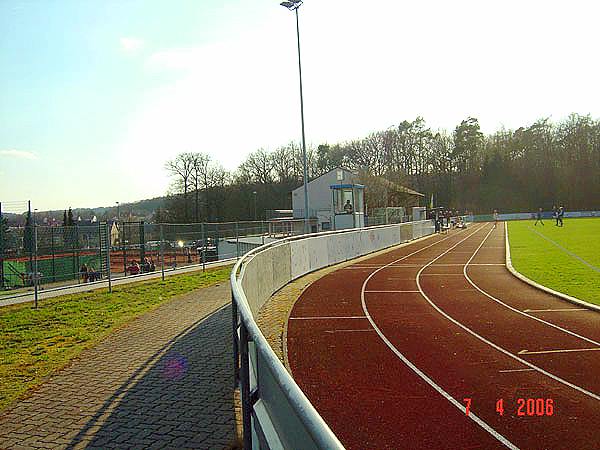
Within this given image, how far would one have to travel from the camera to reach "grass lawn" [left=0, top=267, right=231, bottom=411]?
797cm

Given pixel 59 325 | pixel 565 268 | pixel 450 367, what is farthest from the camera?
pixel 565 268

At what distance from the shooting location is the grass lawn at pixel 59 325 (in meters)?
7.97

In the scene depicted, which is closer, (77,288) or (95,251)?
(77,288)

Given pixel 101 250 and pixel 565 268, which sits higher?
pixel 101 250

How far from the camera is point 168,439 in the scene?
5.12 metres

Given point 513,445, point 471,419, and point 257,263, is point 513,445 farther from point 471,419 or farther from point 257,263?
point 257,263

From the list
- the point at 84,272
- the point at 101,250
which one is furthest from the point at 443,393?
the point at 84,272

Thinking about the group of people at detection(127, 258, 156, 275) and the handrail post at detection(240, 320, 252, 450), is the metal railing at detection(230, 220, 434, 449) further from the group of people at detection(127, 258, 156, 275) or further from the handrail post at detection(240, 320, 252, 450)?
the group of people at detection(127, 258, 156, 275)

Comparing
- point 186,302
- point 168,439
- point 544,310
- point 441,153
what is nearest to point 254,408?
point 168,439

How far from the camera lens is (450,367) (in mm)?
7773

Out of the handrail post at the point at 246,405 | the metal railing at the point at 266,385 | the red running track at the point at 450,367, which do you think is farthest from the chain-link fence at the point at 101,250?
the handrail post at the point at 246,405
